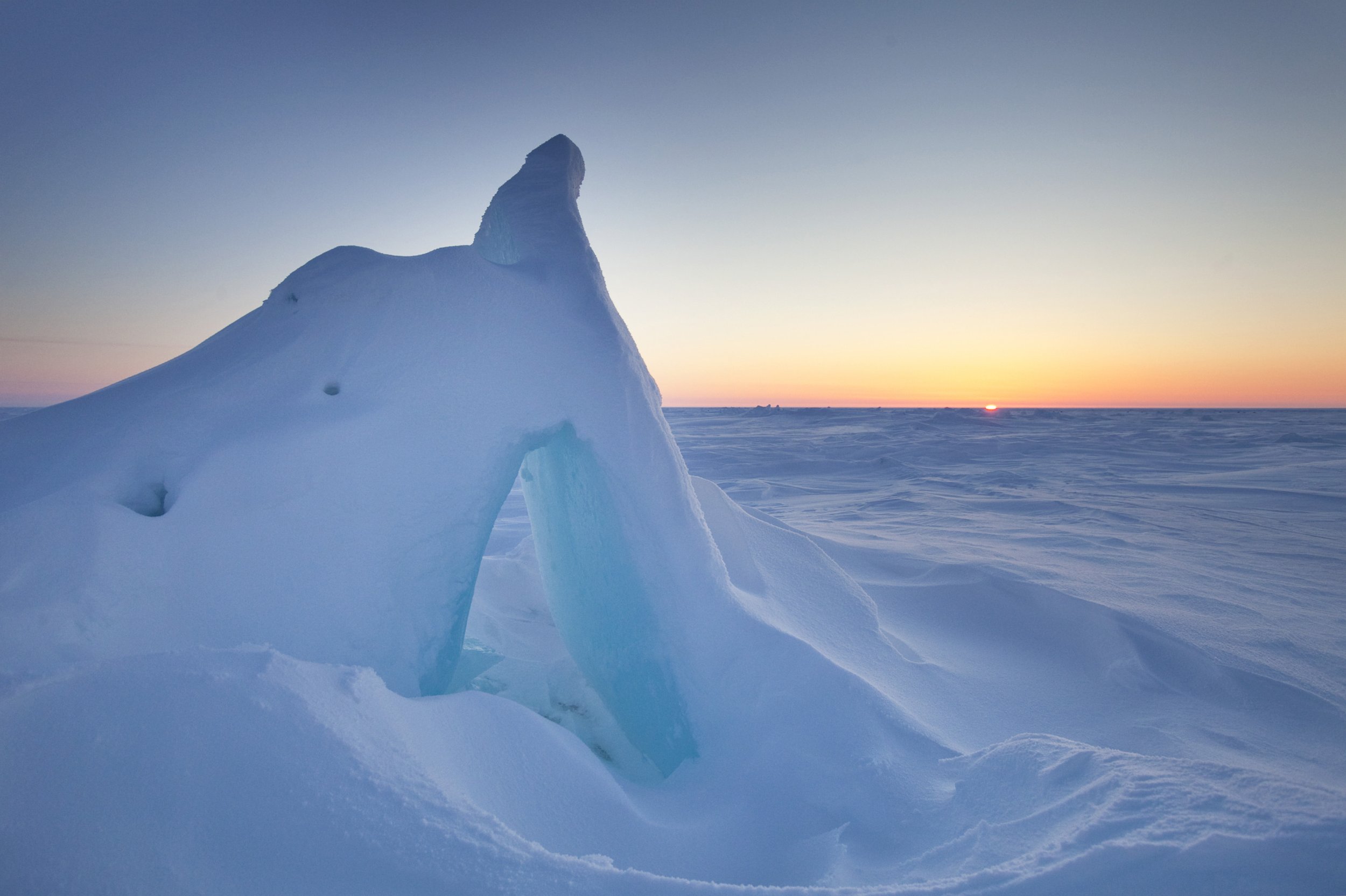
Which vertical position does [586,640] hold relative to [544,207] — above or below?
below

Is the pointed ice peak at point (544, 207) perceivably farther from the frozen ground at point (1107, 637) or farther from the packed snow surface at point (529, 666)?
the frozen ground at point (1107, 637)

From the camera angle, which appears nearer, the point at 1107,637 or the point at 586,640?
the point at 586,640

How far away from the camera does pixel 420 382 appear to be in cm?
251

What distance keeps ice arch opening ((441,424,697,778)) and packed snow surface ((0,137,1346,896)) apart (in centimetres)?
2

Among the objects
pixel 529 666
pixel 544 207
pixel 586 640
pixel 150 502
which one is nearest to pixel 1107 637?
pixel 586 640

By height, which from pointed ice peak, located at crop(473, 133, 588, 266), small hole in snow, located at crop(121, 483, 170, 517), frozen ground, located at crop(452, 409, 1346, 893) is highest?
pointed ice peak, located at crop(473, 133, 588, 266)

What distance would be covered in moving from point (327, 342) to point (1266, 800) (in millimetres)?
3396

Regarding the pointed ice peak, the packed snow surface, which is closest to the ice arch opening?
the packed snow surface

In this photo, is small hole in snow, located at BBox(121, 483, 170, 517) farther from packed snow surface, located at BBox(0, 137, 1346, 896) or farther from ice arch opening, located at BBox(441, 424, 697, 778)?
ice arch opening, located at BBox(441, 424, 697, 778)

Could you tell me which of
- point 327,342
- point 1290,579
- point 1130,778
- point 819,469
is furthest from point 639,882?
point 819,469

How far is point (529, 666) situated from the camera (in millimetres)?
3441

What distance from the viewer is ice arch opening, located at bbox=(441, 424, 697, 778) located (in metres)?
2.61

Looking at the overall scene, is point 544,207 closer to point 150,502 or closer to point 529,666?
point 150,502

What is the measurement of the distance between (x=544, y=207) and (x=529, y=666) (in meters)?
2.69
